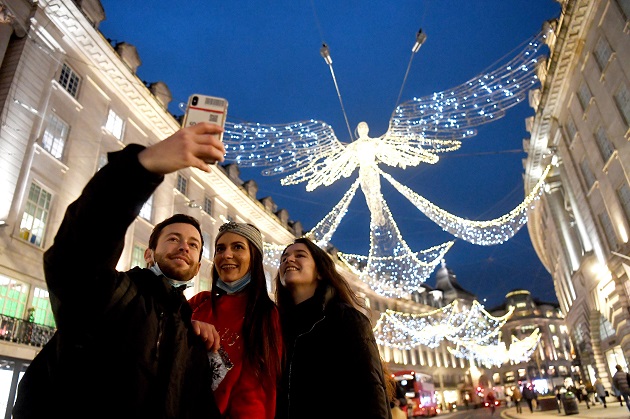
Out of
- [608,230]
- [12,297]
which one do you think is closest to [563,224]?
[608,230]

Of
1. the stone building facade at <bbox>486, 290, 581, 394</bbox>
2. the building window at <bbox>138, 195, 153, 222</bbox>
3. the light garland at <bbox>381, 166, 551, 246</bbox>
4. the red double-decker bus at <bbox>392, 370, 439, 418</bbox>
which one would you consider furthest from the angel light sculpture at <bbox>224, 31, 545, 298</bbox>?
the stone building facade at <bbox>486, 290, 581, 394</bbox>

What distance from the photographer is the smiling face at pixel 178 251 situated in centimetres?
226

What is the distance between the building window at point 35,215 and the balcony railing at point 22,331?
300 centimetres

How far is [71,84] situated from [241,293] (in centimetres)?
1935

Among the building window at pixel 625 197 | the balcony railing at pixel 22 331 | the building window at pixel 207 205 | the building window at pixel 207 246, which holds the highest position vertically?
the building window at pixel 207 205

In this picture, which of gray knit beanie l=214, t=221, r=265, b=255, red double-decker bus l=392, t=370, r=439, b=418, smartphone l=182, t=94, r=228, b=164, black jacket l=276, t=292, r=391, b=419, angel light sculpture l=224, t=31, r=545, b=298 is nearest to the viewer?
smartphone l=182, t=94, r=228, b=164

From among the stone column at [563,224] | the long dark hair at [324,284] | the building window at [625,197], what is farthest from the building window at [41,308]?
the stone column at [563,224]

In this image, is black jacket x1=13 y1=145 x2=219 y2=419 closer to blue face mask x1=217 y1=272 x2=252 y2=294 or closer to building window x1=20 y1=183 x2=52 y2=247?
blue face mask x1=217 y1=272 x2=252 y2=294

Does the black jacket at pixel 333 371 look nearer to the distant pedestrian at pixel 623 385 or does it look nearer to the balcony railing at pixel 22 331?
the balcony railing at pixel 22 331

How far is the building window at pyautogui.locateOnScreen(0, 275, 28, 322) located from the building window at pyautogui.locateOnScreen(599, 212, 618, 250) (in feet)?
78.9

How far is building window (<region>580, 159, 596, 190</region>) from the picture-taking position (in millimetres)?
21500

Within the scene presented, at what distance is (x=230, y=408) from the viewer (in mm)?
2238

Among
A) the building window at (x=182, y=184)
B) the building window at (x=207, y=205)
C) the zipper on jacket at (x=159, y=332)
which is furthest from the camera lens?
the building window at (x=207, y=205)

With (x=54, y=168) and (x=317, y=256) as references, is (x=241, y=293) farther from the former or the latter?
(x=54, y=168)
